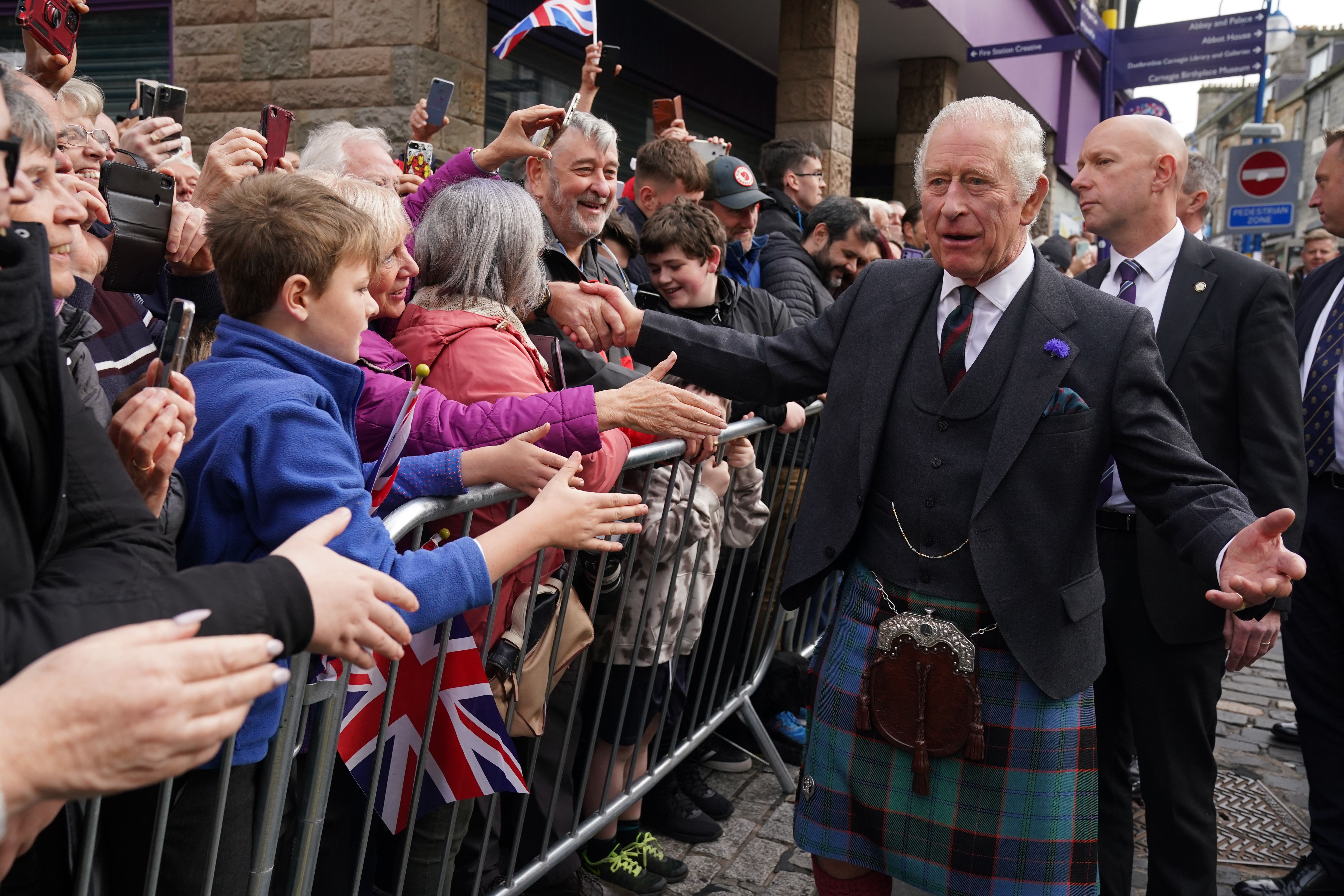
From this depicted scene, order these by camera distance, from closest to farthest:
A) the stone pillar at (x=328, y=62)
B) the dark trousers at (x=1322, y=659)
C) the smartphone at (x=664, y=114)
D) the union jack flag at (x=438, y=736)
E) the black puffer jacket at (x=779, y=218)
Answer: the union jack flag at (x=438, y=736) < the dark trousers at (x=1322, y=659) < the black puffer jacket at (x=779, y=218) < the smartphone at (x=664, y=114) < the stone pillar at (x=328, y=62)

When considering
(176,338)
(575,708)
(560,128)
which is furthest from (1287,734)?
(176,338)

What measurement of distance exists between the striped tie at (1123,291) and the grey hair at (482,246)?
177cm

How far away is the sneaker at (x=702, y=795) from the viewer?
3.80 m

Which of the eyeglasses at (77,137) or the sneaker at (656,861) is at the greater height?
the eyeglasses at (77,137)

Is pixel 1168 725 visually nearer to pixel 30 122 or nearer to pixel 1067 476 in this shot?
pixel 1067 476

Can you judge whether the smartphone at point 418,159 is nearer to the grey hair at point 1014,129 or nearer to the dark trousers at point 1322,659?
the grey hair at point 1014,129

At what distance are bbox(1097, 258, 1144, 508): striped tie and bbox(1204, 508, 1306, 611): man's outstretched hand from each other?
84cm

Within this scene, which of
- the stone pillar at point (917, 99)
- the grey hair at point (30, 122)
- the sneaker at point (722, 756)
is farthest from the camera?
the stone pillar at point (917, 99)

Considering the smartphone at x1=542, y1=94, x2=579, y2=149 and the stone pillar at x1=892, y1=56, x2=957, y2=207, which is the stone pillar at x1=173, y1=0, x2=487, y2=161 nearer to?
the smartphone at x1=542, y1=94, x2=579, y2=149

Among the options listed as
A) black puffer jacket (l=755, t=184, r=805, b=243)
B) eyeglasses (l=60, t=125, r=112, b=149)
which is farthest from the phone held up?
black puffer jacket (l=755, t=184, r=805, b=243)

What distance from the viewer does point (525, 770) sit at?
9.33ft

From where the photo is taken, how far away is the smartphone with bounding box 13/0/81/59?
8.90ft

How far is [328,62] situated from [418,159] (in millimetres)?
2945

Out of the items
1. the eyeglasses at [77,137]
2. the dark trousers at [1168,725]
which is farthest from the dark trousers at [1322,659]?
the eyeglasses at [77,137]
